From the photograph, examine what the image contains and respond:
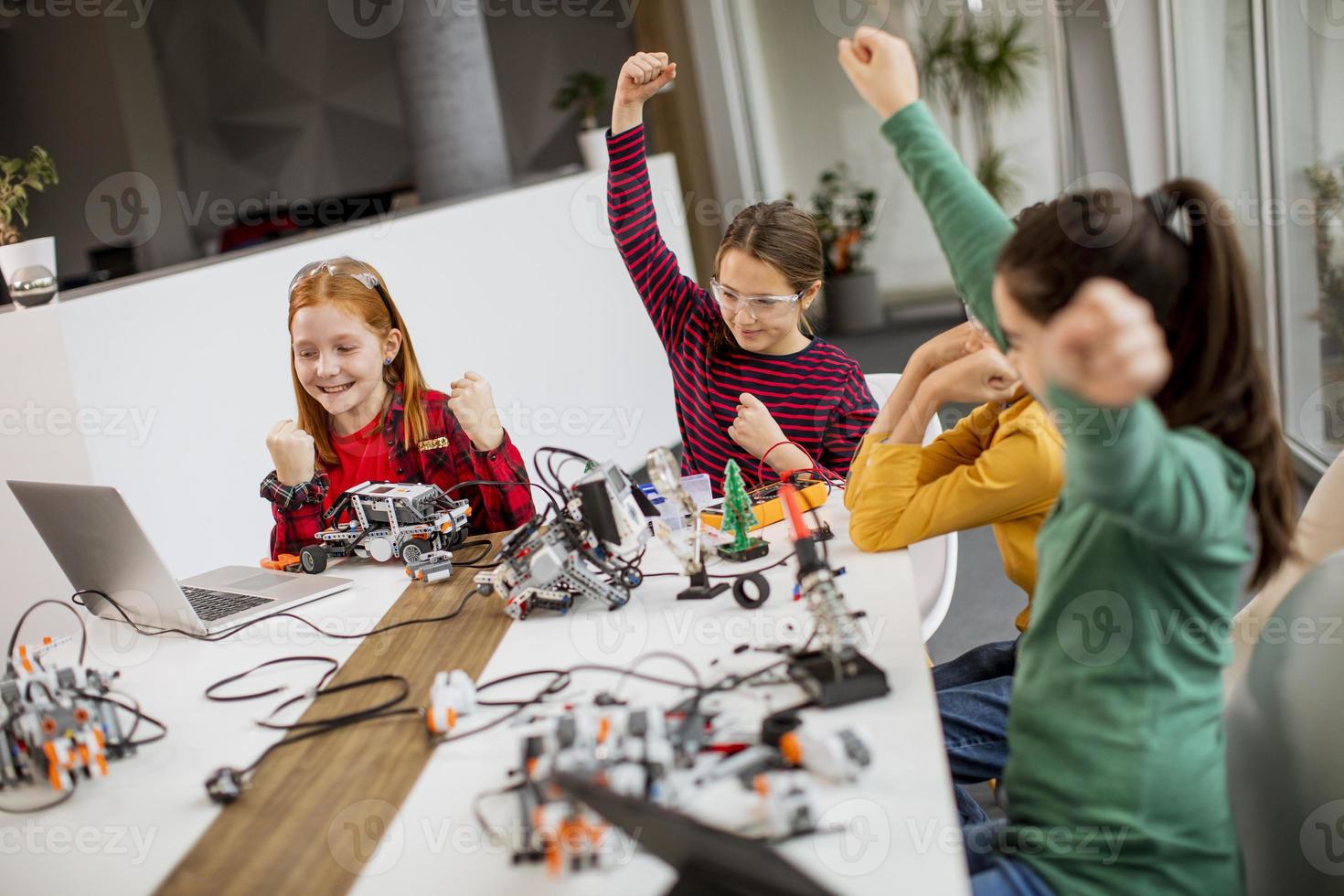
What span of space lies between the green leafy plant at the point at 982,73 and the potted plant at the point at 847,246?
0.76 metres

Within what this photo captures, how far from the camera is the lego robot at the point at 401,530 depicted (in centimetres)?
187

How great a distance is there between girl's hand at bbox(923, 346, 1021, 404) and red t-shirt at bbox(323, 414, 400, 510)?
1.17 m

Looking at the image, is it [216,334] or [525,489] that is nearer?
[525,489]

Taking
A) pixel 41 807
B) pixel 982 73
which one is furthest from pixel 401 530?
pixel 982 73

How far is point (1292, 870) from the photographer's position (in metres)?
1.22

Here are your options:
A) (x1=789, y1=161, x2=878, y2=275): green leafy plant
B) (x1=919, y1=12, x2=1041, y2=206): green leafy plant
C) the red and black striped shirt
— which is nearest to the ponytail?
the red and black striped shirt

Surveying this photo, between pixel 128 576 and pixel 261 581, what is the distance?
0.87ft

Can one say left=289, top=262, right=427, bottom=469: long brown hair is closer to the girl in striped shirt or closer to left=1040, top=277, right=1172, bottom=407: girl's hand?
the girl in striped shirt

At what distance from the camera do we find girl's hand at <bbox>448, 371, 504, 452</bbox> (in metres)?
2.07

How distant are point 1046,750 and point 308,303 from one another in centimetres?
168

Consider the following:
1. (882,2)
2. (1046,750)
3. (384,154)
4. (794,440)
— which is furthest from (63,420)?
(384,154)

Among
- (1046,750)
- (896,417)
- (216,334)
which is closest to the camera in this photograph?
(1046,750)

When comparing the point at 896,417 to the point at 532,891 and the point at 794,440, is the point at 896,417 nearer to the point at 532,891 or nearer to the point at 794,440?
the point at 794,440

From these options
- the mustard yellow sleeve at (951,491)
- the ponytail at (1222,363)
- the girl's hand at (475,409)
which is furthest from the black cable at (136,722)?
the ponytail at (1222,363)
